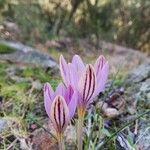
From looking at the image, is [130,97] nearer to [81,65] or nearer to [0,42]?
[81,65]

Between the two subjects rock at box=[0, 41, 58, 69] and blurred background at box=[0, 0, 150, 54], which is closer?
rock at box=[0, 41, 58, 69]

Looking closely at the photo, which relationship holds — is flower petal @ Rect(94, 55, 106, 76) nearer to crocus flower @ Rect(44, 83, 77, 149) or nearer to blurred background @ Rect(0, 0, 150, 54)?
crocus flower @ Rect(44, 83, 77, 149)

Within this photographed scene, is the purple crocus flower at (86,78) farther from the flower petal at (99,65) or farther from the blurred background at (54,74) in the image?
the blurred background at (54,74)

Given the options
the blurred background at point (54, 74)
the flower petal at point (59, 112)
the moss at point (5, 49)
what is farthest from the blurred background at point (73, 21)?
the flower petal at point (59, 112)

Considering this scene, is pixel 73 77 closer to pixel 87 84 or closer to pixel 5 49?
pixel 87 84

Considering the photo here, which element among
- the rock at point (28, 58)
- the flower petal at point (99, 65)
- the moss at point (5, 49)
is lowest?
the flower petal at point (99, 65)

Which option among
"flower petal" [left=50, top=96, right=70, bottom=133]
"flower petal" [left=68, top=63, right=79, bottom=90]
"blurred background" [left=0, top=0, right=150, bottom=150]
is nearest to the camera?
"flower petal" [left=50, top=96, right=70, bottom=133]

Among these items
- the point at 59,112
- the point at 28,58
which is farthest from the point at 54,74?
the point at 59,112

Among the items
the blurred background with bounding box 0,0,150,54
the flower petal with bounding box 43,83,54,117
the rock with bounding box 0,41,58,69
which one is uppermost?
the blurred background with bounding box 0,0,150,54

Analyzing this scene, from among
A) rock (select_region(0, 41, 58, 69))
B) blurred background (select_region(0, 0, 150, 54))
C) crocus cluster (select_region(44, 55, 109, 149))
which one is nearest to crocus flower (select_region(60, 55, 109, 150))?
crocus cluster (select_region(44, 55, 109, 149))
